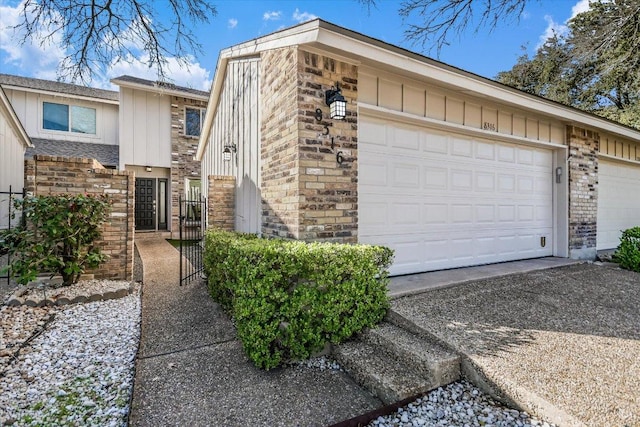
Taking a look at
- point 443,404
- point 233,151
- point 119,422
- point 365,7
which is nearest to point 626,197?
point 365,7

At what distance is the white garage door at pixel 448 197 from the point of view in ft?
14.7

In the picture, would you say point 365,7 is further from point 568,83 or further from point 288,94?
point 568,83

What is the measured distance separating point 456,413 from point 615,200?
8762 mm

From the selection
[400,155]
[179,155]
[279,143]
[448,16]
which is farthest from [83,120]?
[448,16]

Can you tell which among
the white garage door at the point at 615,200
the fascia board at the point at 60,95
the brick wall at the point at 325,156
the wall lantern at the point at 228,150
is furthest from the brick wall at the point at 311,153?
the fascia board at the point at 60,95

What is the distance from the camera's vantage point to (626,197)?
8242 mm

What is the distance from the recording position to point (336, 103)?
3668 millimetres

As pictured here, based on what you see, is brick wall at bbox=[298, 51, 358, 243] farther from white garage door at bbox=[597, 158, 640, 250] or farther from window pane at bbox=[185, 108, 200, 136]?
window pane at bbox=[185, 108, 200, 136]

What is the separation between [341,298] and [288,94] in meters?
2.44

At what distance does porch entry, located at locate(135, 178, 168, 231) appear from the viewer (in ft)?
42.1

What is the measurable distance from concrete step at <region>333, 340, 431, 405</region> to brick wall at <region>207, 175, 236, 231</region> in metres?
4.25

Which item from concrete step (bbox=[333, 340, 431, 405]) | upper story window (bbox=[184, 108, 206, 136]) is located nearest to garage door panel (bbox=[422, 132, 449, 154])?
concrete step (bbox=[333, 340, 431, 405])

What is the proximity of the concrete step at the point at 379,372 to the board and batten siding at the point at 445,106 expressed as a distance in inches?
118

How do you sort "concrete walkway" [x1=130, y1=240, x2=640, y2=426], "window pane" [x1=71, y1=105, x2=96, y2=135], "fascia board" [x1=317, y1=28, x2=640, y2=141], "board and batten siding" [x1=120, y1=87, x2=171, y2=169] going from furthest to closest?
1. "window pane" [x1=71, y1=105, x2=96, y2=135]
2. "board and batten siding" [x1=120, y1=87, x2=171, y2=169]
3. "fascia board" [x1=317, y1=28, x2=640, y2=141]
4. "concrete walkway" [x1=130, y1=240, x2=640, y2=426]
